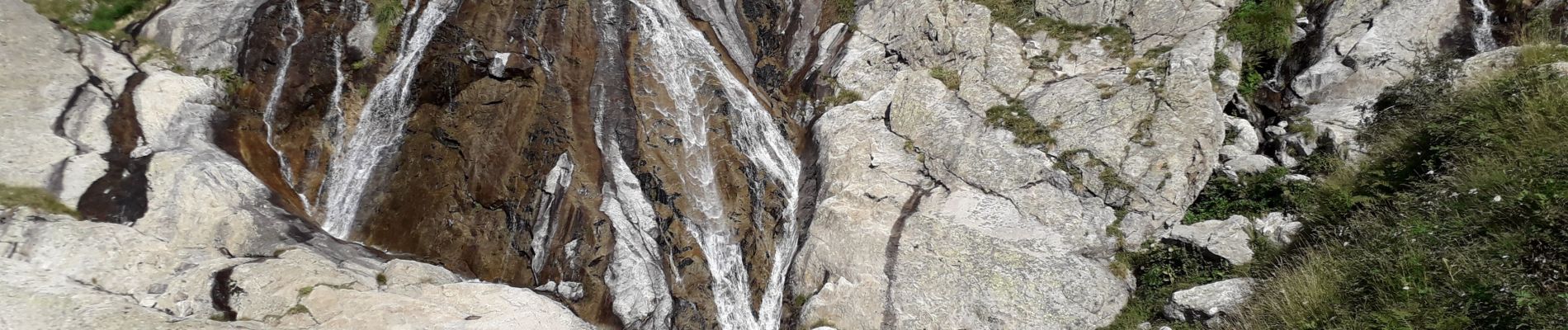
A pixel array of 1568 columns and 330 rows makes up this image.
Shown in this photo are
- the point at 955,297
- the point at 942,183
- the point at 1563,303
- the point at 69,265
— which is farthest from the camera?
the point at 942,183

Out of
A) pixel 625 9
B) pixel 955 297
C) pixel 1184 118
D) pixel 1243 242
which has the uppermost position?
pixel 625 9

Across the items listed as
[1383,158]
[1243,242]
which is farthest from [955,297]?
[1383,158]

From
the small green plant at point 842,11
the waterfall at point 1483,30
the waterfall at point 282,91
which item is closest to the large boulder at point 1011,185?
the small green plant at point 842,11

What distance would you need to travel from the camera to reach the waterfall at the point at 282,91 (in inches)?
411

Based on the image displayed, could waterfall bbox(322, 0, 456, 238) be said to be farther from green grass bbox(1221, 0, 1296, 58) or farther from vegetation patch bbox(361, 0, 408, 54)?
green grass bbox(1221, 0, 1296, 58)

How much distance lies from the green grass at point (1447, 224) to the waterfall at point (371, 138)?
11.8 meters

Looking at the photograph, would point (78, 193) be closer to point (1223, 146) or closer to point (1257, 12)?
point (1223, 146)

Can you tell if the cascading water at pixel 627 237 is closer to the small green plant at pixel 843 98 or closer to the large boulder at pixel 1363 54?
the small green plant at pixel 843 98

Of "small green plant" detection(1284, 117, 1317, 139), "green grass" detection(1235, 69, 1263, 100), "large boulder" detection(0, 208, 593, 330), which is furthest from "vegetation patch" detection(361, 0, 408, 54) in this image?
"small green plant" detection(1284, 117, 1317, 139)

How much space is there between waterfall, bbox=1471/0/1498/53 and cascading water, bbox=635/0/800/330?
32.4 ft

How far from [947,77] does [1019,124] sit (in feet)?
5.84

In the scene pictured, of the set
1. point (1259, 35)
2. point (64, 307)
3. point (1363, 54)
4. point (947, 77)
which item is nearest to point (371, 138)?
point (64, 307)

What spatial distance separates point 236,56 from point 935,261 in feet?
37.1

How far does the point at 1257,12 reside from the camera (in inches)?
460
